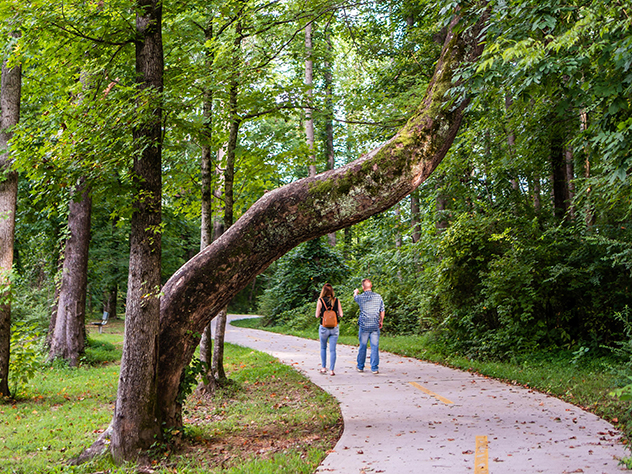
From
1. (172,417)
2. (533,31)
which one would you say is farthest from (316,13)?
(172,417)

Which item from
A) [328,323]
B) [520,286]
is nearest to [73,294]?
[328,323]

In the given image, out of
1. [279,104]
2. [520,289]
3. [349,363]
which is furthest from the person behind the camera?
[349,363]

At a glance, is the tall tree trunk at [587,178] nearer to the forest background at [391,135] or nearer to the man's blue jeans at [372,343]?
the forest background at [391,135]

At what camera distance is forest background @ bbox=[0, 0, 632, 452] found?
16.3 ft

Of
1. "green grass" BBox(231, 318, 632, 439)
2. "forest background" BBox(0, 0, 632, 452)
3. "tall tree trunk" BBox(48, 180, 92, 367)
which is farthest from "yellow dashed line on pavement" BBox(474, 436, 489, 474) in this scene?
"tall tree trunk" BBox(48, 180, 92, 367)

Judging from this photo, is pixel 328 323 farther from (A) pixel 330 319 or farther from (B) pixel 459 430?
(B) pixel 459 430

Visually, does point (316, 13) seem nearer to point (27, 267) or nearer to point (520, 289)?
point (520, 289)

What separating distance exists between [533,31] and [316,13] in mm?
5374

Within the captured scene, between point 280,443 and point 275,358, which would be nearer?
point 280,443

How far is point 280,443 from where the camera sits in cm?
614

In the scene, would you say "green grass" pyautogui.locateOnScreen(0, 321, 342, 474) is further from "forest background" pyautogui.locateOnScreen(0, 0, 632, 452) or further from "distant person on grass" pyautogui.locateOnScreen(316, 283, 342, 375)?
"forest background" pyautogui.locateOnScreen(0, 0, 632, 452)

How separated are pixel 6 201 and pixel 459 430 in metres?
8.66

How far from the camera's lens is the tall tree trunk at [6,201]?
360 inches

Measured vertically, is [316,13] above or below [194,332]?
above
